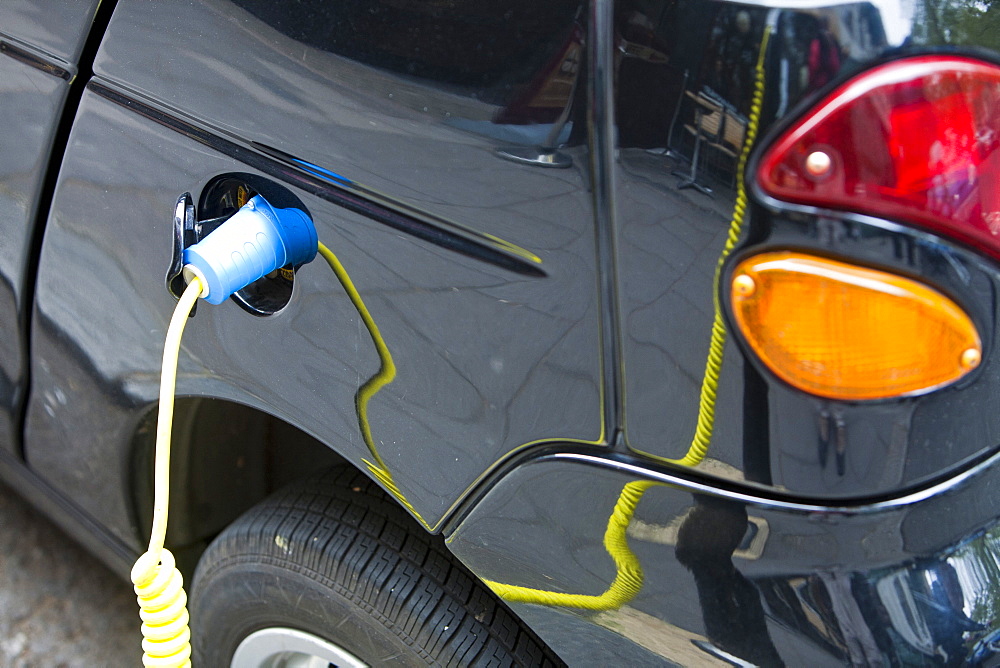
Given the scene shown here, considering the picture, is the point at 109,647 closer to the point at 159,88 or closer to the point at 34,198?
the point at 34,198

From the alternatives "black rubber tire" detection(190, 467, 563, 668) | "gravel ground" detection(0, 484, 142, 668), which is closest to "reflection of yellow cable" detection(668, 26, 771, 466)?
"black rubber tire" detection(190, 467, 563, 668)

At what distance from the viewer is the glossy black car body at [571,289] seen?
688 millimetres

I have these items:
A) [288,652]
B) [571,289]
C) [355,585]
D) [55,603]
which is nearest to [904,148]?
[571,289]

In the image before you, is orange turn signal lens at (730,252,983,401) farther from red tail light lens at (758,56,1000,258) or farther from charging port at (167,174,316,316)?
charging port at (167,174,316,316)

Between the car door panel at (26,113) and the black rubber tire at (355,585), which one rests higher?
the car door panel at (26,113)

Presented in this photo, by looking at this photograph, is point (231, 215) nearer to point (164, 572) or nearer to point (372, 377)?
point (372, 377)

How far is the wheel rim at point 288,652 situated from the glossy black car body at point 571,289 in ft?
1.02

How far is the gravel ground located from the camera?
1.81 meters

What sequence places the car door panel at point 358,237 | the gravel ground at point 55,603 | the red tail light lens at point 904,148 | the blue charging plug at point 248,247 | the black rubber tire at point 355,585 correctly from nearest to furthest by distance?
the red tail light lens at point 904,148
the car door panel at point 358,237
the blue charging plug at point 248,247
the black rubber tire at point 355,585
the gravel ground at point 55,603

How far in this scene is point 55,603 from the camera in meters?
1.90

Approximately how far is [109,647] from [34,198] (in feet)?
3.51

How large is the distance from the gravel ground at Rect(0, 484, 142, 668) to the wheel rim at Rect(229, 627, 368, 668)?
70cm

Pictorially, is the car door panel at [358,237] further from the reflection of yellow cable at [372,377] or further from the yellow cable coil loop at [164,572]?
the yellow cable coil loop at [164,572]

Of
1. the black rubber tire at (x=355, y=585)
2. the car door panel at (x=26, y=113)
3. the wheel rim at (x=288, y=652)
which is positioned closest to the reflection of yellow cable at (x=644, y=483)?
the black rubber tire at (x=355, y=585)
